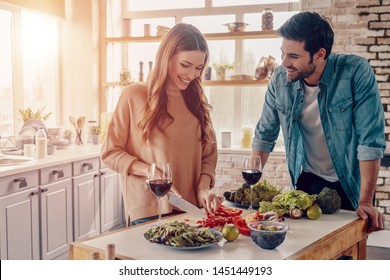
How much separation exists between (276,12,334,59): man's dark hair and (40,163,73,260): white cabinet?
1.71 metres

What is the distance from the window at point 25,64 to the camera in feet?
10.9

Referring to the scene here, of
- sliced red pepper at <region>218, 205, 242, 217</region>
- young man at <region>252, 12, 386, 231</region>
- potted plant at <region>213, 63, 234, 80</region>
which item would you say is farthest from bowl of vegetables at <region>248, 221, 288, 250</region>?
potted plant at <region>213, 63, 234, 80</region>

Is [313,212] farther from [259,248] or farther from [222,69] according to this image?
[222,69]

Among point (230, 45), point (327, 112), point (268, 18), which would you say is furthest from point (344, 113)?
point (230, 45)

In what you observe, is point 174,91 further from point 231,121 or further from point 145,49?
point 145,49

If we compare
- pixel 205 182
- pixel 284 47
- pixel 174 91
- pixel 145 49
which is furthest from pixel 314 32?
pixel 145 49

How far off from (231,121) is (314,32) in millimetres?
2367

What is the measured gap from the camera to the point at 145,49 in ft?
13.8

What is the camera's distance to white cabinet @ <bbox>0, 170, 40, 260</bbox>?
2406 mm

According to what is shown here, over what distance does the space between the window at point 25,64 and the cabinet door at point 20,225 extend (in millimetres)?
945

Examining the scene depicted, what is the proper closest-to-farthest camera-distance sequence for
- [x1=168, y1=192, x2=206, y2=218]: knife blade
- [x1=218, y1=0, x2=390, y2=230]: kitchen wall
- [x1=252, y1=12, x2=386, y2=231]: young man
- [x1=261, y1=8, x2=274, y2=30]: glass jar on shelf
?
[x1=168, y1=192, x2=206, y2=218]: knife blade < [x1=252, y1=12, x2=386, y2=231]: young man < [x1=218, y1=0, x2=390, y2=230]: kitchen wall < [x1=261, y1=8, x2=274, y2=30]: glass jar on shelf

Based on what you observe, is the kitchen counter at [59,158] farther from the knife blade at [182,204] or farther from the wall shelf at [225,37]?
the knife blade at [182,204]

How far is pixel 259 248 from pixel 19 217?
1759mm

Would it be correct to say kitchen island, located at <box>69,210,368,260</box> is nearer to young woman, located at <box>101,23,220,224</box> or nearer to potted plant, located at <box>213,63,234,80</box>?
young woman, located at <box>101,23,220,224</box>
